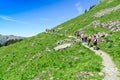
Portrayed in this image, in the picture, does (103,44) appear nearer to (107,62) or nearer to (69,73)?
(107,62)

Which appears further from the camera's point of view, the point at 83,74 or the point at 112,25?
the point at 112,25

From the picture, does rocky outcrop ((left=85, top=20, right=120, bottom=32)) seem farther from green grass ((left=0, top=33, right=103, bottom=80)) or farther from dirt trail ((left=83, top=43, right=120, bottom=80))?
dirt trail ((left=83, top=43, right=120, bottom=80))

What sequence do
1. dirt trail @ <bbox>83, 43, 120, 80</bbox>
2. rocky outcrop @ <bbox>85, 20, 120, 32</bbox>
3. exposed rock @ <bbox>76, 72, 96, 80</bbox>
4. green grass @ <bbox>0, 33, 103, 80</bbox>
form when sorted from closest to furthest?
dirt trail @ <bbox>83, 43, 120, 80</bbox> < exposed rock @ <bbox>76, 72, 96, 80</bbox> < green grass @ <bbox>0, 33, 103, 80</bbox> < rocky outcrop @ <bbox>85, 20, 120, 32</bbox>

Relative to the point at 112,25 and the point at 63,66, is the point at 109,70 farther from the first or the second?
the point at 112,25

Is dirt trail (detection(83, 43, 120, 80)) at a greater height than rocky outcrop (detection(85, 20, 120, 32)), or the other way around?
rocky outcrop (detection(85, 20, 120, 32))

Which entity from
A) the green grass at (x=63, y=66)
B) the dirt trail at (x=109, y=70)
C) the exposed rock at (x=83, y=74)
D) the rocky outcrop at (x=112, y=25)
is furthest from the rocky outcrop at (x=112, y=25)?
the exposed rock at (x=83, y=74)

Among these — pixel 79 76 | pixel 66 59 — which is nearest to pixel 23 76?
pixel 66 59

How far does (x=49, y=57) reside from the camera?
1788 inches

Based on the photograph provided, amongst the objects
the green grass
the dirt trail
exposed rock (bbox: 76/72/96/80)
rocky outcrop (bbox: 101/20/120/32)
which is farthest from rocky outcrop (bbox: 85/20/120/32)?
exposed rock (bbox: 76/72/96/80)

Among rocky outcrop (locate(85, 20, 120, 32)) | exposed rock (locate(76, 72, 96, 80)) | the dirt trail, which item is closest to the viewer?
the dirt trail

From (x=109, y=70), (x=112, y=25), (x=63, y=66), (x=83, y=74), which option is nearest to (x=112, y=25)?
(x=112, y=25)

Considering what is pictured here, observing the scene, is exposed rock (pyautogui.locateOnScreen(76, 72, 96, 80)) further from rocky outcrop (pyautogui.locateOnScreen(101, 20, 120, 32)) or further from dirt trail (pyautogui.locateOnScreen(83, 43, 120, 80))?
rocky outcrop (pyautogui.locateOnScreen(101, 20, 120, 32))

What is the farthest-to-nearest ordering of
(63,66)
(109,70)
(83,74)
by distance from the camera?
1. (63,66)
2. (109,70)
3. (83,74)

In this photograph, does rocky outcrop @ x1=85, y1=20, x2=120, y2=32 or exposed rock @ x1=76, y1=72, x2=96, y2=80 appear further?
rocky outcrop @ x1=85, y1=20, x2=120, y2=32
